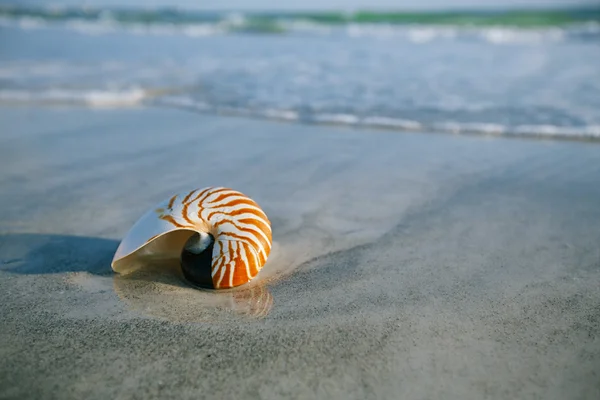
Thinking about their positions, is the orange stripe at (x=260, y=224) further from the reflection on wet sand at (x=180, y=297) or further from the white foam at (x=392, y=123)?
the white foam at (x=392, y=123)

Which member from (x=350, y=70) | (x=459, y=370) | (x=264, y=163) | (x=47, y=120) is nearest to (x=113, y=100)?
(x=47, y=120)

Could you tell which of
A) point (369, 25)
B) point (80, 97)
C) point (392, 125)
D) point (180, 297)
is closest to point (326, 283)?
point (180, 297)

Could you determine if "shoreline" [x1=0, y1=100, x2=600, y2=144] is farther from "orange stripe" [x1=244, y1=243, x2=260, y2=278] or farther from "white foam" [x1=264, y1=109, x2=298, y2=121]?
"orange stripe" [x1=244, y1=243, x2=260, y2=278]

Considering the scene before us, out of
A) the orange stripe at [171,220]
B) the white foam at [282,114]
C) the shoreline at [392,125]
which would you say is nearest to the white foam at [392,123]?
the shoreline at [392,125]

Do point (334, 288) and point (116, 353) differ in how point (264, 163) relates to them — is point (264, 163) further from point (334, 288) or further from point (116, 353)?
point (116, 353)

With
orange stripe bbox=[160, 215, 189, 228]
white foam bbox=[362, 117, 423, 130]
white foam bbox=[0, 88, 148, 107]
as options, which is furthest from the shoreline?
orange stripe bbox=[160, 215, 189, 228]

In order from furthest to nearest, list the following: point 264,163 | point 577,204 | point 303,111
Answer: point 303,111 → point 264,163 → point 577,204

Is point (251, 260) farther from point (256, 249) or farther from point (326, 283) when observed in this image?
point (326, 283)
